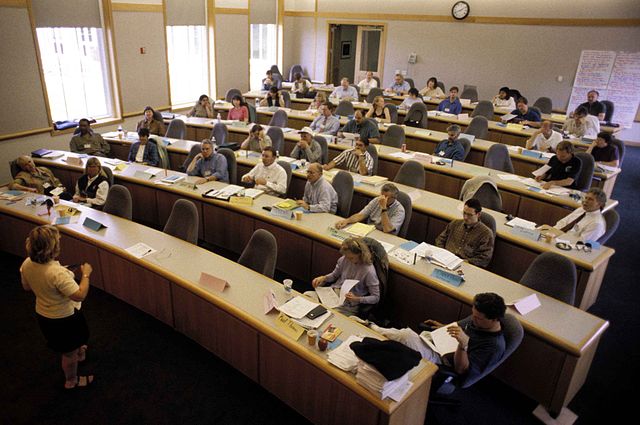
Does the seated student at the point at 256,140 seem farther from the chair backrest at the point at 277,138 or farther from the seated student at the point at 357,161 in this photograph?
the seated student at the point at 357,161

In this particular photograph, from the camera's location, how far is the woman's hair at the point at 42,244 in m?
3.06

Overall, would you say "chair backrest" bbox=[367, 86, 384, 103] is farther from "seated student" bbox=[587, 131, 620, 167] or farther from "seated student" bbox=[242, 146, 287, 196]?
"seated student" bbox=[242, 146, 287, 196]

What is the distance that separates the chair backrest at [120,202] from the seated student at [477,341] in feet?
10.7

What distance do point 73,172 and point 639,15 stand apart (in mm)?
11943

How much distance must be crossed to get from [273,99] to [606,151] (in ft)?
21.6

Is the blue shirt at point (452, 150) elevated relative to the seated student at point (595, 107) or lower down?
lower down

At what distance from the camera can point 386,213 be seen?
15.4ft

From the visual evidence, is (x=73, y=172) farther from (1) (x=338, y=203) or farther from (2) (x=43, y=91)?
(1) (x=338, y=203)

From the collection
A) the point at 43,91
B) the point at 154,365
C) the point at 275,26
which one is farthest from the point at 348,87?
the point at 154,365

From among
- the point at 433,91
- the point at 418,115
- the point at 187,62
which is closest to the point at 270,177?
the point at 418,115

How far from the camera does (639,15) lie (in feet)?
34.1

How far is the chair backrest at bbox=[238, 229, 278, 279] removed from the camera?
3.95m

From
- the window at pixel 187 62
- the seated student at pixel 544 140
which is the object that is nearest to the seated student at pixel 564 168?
the seated student at pixel 544 140

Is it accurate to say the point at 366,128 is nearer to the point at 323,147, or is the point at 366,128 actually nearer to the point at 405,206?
the point at 323,147
